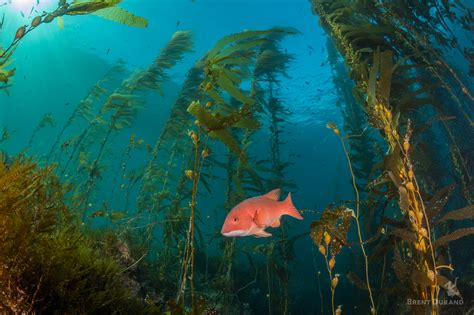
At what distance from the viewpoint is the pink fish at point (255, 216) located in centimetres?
227

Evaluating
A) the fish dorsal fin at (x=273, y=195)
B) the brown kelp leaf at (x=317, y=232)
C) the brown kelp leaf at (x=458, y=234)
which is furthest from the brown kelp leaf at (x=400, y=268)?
the fish dorsal fin at (x=273, y=195)

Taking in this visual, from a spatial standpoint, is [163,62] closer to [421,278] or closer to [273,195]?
[273,195]

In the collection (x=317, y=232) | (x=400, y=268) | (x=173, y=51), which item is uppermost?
(x=173, y=51)

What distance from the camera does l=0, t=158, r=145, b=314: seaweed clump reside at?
160 cm

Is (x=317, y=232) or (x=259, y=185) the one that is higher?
(x=317, y=232)

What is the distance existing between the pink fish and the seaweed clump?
0.92 meters

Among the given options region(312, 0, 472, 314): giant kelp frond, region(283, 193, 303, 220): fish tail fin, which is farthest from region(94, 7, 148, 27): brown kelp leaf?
region(312, 0, 472, 314): giant kelp frond

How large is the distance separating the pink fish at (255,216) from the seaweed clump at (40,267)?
0.92m

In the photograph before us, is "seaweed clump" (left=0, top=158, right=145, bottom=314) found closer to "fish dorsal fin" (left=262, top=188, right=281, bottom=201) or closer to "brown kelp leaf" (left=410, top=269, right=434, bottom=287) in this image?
"fish dorsal fin" (left=262, top=188, right=281, bottom=201)

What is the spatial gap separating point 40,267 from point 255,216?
1.43 metres

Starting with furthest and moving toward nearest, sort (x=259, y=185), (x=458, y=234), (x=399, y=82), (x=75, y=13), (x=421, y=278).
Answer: (x=259, y=185)
(x=399, y=82)
(x=75, y=13)
(x=458, y=234)
(x=421, y=278)

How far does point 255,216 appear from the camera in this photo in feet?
7.52

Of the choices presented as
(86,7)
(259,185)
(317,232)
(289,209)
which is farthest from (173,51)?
(317,232)

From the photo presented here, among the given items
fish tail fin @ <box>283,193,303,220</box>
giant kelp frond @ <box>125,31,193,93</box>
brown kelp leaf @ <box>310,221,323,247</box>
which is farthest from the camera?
giant kelp frond @ <box>125,31,193,93</box>
